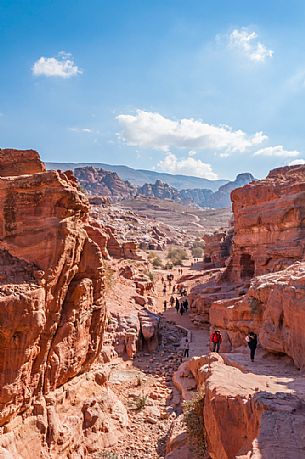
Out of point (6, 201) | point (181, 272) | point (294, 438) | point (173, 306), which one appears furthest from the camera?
point (181, 272)

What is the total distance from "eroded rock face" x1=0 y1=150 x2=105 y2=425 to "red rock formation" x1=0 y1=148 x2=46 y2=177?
136cm

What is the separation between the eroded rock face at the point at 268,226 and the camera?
2305 cm

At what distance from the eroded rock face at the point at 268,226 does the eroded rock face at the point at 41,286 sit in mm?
15652

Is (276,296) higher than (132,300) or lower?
higher

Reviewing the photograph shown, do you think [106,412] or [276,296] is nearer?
[106,412]

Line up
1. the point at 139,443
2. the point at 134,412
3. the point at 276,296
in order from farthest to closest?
the point at 276,296 → the point at 134,412 → the point at 139,443

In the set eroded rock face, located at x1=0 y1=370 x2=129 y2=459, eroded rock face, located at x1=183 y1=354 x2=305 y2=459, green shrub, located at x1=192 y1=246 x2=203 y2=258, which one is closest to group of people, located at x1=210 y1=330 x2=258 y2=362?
eroded rock face, located at x1=183 y1=354 x2=305 y2=459

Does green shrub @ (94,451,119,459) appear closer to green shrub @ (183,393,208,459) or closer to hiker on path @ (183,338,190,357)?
green shrub @ (183,393,208,459)

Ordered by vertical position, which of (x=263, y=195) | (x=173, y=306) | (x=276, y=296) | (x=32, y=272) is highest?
(x=263, y=195)

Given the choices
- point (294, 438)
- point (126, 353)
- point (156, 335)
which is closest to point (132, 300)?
point (156, 335)

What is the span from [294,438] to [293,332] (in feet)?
22.7

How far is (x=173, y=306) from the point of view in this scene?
30.5 metres

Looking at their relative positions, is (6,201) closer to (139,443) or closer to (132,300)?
(139,443)

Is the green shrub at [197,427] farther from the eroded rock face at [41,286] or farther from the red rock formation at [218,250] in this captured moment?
the red rock formation at [218,250]
